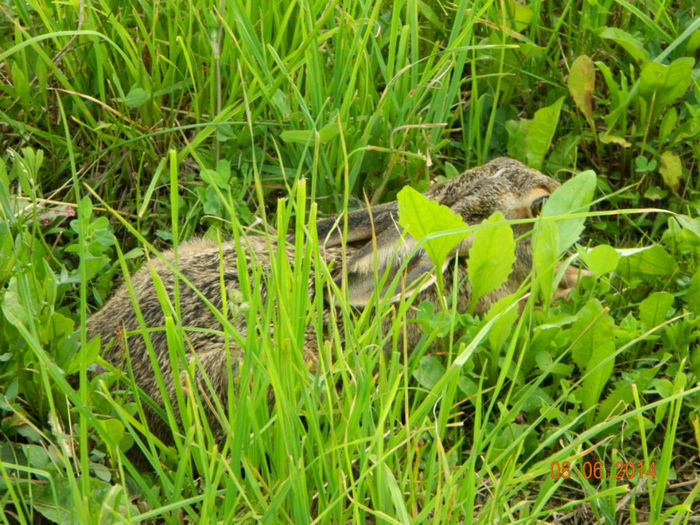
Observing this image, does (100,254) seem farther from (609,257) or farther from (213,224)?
(609,257)

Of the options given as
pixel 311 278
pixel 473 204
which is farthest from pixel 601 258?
pixel 311 278

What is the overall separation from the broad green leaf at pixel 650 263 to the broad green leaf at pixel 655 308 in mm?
251

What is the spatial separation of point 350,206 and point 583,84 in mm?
1243

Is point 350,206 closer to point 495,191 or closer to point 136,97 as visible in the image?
point 495,191

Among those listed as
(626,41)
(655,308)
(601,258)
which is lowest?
(655,308)

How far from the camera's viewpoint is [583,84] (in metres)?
4.52

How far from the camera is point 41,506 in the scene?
2963mm

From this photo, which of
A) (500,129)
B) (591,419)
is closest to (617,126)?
(500,129)

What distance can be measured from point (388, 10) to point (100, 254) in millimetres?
1987

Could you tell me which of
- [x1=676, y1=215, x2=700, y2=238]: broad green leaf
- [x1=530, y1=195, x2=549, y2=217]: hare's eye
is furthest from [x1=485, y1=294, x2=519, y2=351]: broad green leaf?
[x1=530, y1=195, x2=549, y2=217]: hare's eye

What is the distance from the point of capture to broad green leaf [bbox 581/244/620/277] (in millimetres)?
3494

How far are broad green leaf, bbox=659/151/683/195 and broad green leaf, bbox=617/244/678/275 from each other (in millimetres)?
711

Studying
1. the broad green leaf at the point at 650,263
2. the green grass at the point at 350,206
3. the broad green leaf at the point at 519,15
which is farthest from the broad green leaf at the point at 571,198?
the broad green leaf at the point at 519,15
